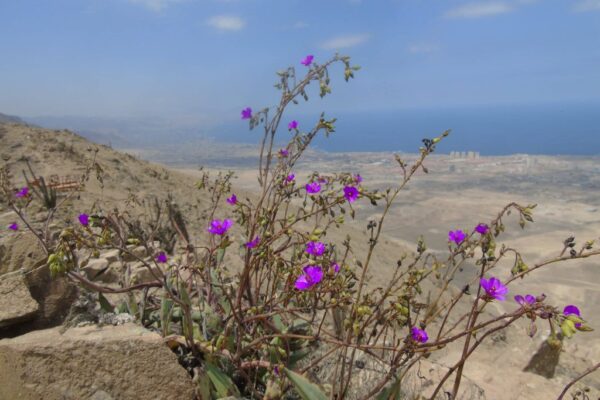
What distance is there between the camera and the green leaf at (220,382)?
219 cm

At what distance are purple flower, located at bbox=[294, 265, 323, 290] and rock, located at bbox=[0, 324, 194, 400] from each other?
29.6 inches

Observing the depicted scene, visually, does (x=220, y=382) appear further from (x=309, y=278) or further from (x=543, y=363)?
(x=543, y=363)

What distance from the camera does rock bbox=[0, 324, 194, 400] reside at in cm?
200

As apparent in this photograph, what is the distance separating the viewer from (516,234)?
41469 millimetres

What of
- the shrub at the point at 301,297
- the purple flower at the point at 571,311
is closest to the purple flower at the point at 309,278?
the shrub at the point at 301,297

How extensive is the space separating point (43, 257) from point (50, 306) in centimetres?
36

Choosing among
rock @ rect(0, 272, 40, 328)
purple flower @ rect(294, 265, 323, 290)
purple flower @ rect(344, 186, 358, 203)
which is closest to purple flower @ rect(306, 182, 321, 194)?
purple flower @ rect(344, 186, 358, 203)

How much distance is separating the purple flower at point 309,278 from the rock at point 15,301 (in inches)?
66.1

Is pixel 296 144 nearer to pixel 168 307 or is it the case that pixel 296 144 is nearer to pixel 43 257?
pixel 168 307

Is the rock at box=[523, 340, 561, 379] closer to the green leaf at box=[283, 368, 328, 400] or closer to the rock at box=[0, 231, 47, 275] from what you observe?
the green leaf at box=[283, 368, 328, 400]

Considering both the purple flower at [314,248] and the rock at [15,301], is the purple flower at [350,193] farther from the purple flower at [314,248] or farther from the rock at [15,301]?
the rock at [15,301]

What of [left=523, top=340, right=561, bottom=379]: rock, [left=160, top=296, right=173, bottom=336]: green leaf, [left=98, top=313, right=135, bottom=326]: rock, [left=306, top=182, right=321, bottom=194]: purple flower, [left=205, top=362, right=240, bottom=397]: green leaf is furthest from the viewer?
[left=523, top=340, right=561, bottom=379]: rock

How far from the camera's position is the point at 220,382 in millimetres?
2191

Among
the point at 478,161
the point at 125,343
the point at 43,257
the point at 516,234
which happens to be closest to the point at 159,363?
the point at 125,343
